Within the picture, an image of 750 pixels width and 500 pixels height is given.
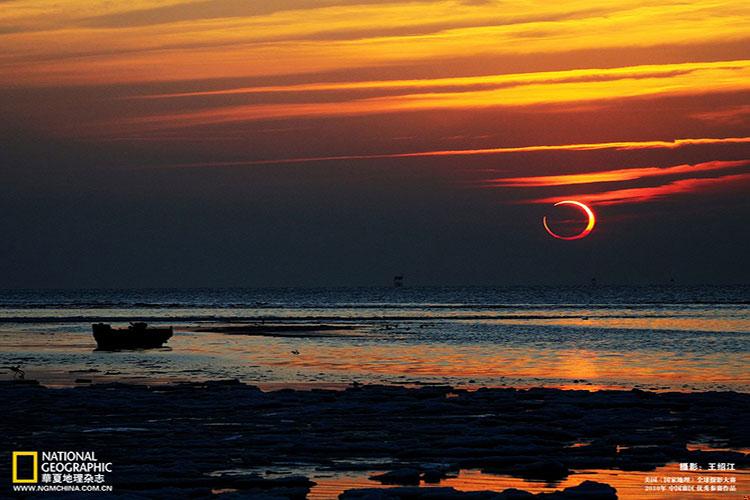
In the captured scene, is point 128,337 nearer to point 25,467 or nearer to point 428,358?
point 428,358

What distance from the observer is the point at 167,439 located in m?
20.5

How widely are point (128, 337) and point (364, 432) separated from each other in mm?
32188

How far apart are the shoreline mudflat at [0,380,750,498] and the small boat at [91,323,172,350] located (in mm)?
21595

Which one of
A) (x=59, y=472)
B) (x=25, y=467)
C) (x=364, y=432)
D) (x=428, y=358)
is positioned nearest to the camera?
(x=59, y=472)

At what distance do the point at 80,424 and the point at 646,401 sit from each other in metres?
13.6

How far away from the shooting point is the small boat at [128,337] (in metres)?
50.6

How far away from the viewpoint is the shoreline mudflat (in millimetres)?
17422

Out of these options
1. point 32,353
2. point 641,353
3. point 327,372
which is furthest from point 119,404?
point 641,353

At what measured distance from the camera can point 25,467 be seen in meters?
17.7

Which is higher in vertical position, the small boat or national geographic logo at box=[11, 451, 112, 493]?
the small boat

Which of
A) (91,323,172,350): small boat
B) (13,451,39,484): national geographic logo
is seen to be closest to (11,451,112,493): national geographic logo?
(13,451,39,484): national geographic logo

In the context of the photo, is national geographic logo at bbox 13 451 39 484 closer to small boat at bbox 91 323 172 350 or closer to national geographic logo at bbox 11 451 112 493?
national geographic logo at bbox 11 451 112 493

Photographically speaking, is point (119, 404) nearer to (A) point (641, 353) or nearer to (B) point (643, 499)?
(B) point (643, 499)

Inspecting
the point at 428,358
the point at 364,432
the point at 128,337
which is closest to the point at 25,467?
the point at 364,432
